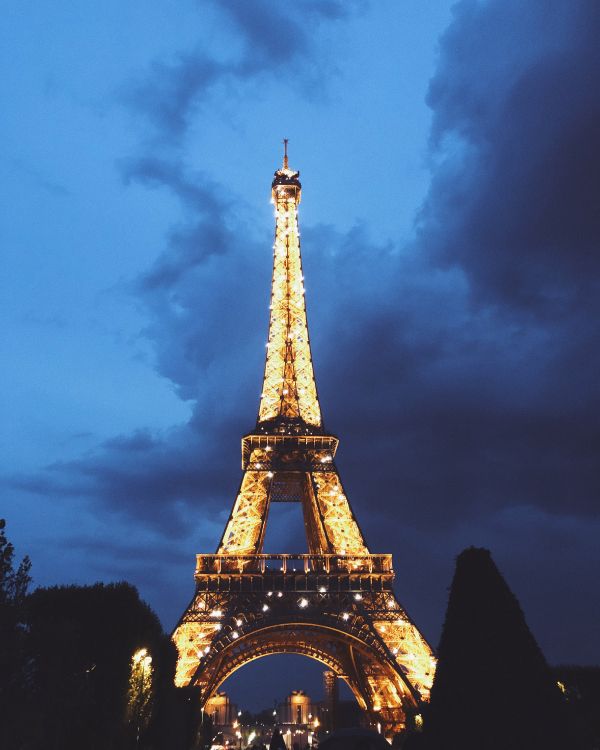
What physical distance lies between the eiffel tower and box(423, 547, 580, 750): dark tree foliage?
84.1 feet

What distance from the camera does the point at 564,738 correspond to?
39.0ft

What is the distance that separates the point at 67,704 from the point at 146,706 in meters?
11.3

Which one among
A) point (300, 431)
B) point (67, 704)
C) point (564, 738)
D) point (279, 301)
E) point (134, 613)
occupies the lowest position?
point (564, 738)

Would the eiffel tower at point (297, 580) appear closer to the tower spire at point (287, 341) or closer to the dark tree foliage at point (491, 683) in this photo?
the tower spire at point (287, 341)

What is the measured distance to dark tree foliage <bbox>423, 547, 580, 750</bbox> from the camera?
39.5ft

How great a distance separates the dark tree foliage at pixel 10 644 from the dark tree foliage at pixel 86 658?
1.80 m

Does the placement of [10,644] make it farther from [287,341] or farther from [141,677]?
[287,341]

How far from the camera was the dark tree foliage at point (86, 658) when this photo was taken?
21797 mm

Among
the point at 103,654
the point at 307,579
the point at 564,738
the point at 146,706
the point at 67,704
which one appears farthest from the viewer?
the point at 307,579

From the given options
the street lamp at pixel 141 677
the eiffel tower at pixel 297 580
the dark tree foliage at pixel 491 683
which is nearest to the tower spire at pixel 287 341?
the eiffel tower at pixel 297 580

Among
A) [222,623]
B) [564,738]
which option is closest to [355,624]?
[222,623]

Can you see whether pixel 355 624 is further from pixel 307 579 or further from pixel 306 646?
pixel 306 646

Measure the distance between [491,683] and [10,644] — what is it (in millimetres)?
11976

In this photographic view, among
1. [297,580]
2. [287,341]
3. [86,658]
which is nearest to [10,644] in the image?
[86,658]
